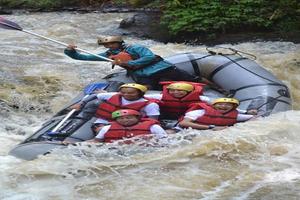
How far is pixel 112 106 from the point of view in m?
5.66

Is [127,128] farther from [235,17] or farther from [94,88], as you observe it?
[235,17]

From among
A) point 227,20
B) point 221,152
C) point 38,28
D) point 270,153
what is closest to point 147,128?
point 221,152

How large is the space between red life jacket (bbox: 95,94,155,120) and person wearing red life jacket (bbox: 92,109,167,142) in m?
0.26

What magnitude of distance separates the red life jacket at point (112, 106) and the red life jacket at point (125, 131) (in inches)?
14.3

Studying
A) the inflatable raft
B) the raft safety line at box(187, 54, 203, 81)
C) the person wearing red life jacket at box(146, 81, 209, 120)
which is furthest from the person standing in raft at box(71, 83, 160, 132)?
the raft safety line at box(187, 54, 203, 81)

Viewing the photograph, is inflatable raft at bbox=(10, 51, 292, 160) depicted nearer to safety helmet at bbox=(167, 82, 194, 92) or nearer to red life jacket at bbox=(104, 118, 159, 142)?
red life jacket at bbox=(104, 118, 159, 142)

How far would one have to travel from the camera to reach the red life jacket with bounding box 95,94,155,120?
5.59 m

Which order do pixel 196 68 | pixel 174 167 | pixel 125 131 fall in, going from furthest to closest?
1. pixel 196 68
2. pixel 125 131
3. pixel 174 167

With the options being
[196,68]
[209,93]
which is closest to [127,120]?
[209,93]

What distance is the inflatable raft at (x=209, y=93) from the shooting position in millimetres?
5398

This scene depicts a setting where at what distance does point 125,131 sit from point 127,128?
0.04 meters

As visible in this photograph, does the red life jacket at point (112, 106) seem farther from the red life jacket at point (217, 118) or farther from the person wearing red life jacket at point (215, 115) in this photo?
the red life jacket at point (217, 118)

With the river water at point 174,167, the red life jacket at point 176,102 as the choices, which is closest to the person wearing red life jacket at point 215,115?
the river water at point 174,167

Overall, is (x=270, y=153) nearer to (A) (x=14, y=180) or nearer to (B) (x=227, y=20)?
(A) (x=14, y=180)
